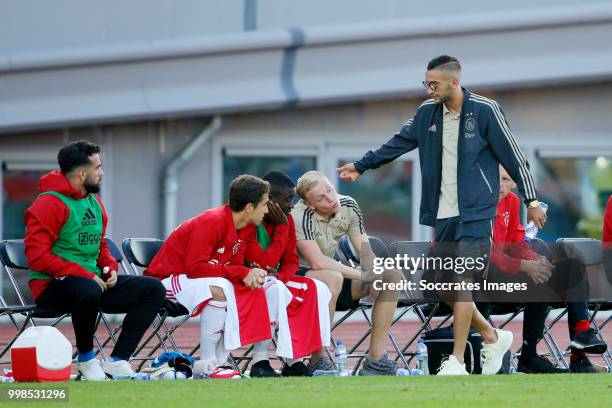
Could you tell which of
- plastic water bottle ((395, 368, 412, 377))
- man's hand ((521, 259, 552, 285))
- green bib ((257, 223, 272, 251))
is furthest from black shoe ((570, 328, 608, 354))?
green bib ((257, 223, 272, 251))

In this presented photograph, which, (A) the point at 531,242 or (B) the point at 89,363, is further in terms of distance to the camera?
(A) the point at 531,242

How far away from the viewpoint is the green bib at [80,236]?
32.9 ft

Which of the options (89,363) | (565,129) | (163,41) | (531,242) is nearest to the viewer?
(89,363)

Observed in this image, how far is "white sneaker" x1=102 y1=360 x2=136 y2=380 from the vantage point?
32.4ft

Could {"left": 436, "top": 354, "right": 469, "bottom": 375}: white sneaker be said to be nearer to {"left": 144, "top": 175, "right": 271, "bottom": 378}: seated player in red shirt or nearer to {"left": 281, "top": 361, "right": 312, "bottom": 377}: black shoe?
{"left": 281, "top": 361, "right": 312, "bottom": 377}: black shoe

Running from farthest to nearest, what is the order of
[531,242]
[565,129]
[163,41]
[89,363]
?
[565,129], [163,41], [531,242], [89,363]

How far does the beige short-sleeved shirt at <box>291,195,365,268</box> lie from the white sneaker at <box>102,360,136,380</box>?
1609 millimetres

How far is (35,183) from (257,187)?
751 cm

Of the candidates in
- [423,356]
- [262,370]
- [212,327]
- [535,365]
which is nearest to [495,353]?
[423,356]

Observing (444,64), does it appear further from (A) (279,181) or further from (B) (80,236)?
(B) (80,236)

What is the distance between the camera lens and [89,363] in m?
9.88

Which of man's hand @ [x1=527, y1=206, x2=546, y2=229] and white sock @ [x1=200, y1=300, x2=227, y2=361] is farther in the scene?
white sock @ [x1=200, y1=300, x2=227, y2=361]

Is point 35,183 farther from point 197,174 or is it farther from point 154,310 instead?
point 154,310

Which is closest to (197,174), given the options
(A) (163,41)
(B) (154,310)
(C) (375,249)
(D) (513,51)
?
(A) (163,41)
